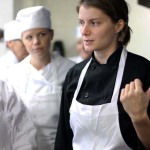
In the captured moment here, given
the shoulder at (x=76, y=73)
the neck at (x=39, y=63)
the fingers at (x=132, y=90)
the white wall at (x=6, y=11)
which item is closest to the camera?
the fingers at (x=132, y=90)

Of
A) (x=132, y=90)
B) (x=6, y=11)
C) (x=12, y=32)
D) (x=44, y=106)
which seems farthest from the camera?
(x=6, y=11)

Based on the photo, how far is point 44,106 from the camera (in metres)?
1.34

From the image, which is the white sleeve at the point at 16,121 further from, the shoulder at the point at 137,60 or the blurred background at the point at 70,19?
the blurred background at the point at 70,19

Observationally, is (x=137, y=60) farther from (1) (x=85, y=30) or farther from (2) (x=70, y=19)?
(2) (x=70, y=19)

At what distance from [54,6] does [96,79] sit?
172cm

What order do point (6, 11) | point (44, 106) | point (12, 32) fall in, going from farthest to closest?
point (6, 11) → point (12, 32) → point (44, 106)

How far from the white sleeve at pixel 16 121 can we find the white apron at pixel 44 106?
0.12 m

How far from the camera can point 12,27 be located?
2064 millimetres

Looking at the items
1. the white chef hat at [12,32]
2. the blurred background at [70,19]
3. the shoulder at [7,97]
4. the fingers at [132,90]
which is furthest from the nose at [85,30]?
the white chef hat at [12,32]

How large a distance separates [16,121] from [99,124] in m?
0.37

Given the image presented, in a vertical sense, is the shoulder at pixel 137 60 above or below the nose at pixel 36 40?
above

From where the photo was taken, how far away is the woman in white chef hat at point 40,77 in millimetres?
1328

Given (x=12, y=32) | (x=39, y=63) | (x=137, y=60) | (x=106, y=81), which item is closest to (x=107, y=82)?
(x=106, y=81)

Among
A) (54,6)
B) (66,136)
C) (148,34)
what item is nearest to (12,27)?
(54,6)
